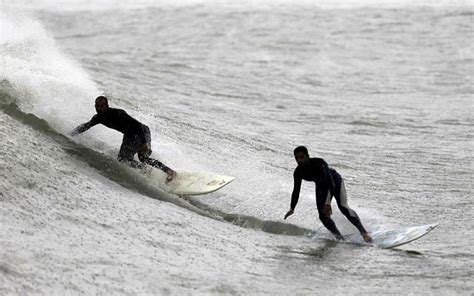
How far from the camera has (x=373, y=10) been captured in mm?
62375

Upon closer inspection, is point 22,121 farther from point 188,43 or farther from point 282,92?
point 188,43

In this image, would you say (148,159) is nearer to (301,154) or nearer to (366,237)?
(301,154)

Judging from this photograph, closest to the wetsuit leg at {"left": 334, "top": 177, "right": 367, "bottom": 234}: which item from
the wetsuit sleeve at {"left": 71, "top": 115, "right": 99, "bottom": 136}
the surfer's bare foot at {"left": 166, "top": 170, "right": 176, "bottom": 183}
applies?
the surfer's bare foot at {"left": 166, "top": 170, "right": 176, "bottom": 183}

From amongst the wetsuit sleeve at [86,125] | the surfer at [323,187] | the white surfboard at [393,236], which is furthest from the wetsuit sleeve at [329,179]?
the wetsuit sleeve at [86,125]

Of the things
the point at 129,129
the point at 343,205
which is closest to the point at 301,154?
the point at 343,205

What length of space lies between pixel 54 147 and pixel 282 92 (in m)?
20.0

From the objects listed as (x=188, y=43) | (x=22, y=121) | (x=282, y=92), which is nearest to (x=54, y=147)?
(x=22, y=121)

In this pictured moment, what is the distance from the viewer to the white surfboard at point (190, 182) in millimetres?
14797

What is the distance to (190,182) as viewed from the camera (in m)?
15.1

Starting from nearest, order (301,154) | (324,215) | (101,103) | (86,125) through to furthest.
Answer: (301,154)
(324,215)
(101,103)
(86,125)

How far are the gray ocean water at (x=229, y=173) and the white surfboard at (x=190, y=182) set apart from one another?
0.22 metres

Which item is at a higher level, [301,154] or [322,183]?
[301,154]

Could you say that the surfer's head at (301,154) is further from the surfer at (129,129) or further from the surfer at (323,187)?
the surfer at (129,129)

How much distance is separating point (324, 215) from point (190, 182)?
2.78 metres
